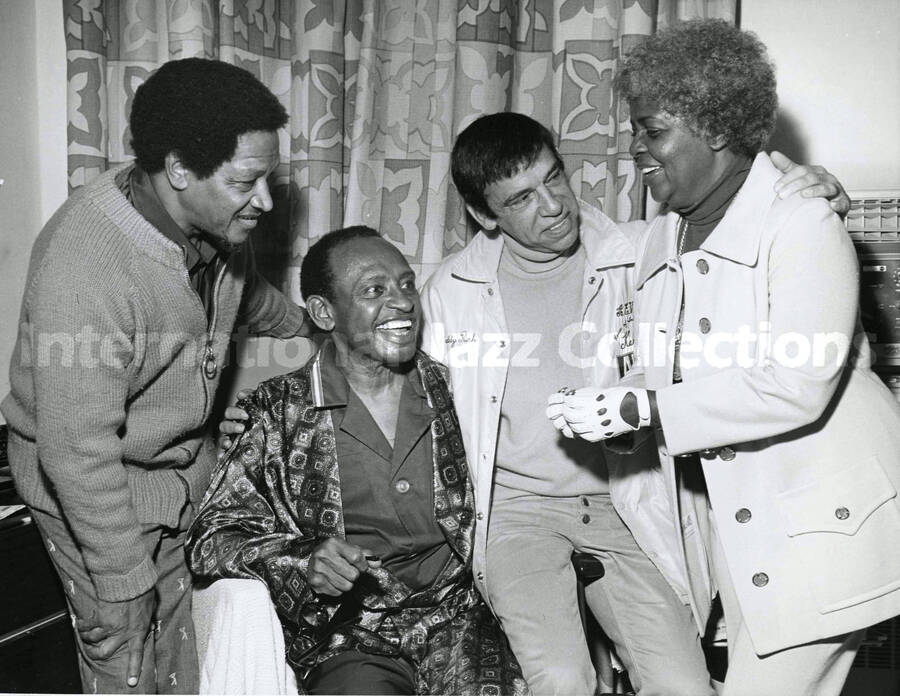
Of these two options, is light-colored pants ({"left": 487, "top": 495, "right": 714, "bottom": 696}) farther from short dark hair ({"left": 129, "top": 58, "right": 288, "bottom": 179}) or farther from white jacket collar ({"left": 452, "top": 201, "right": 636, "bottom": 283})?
→ short dark hair ({"left": 129, "top": 58, "right": 288, "bottom": 179})

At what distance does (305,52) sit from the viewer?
2301mm

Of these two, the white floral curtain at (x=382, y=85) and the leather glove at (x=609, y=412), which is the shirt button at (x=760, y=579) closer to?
the leather glove at (x=609, y=412)

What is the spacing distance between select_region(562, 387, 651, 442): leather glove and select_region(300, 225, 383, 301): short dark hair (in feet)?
2.22

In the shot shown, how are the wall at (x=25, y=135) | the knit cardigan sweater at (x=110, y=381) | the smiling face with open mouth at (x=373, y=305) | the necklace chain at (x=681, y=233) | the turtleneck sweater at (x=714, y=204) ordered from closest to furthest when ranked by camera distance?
the knit cardigan sweater at (x=110, y=381)
the turtleneck sweater at (x=714, y=204)
the necklace chain at (x=681, y=233)
the smiling face with open mouth at (x=373, y=305)
the wall at (x=25, y=135)

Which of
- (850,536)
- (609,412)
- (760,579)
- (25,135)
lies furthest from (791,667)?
(25,135)

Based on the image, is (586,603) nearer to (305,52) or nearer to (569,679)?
(569,679)

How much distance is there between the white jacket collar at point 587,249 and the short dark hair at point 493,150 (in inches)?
3.9

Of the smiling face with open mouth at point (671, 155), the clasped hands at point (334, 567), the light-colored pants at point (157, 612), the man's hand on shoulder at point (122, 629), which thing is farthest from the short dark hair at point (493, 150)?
the man's hand on shoulder at point (122, 629)

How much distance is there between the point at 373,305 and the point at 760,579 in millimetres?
994

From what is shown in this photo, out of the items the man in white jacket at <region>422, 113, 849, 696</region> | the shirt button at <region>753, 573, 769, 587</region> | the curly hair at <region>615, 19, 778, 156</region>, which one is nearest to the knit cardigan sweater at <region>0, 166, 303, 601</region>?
the man in white jacket at <region>422, 113, 849, 696</region>

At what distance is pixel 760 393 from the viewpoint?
142 cm

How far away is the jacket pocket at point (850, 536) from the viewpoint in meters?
1.40

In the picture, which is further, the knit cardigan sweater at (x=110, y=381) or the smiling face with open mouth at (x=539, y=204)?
the smiling face with open mouth at (x=539, y=204)

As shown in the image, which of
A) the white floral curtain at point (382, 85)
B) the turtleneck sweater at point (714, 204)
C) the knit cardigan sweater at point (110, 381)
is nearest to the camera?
the knit cardigan sweater at point (110, 381)
